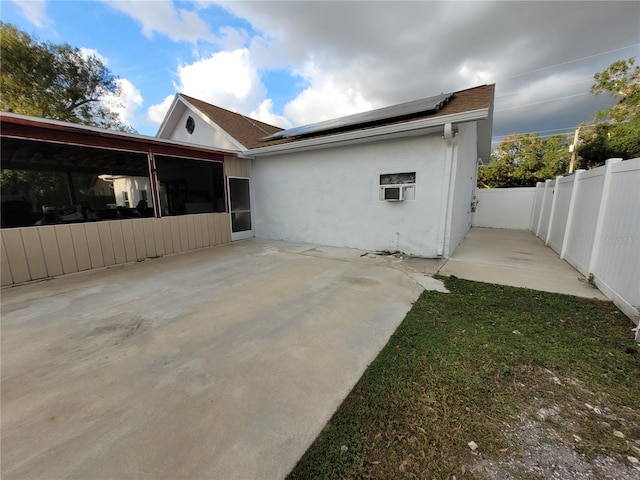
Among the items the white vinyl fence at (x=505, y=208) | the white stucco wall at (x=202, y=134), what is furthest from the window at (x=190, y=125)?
the white vinyl fence at (x=505, y=208)

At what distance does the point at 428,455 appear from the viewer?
4.75 feet

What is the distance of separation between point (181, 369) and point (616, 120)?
25.0 m

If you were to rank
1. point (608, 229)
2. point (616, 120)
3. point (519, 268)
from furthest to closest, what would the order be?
point (616, 120)
point (519, 268)
point (608, 229)

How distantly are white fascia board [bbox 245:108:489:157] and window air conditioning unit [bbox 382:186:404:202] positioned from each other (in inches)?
48.2

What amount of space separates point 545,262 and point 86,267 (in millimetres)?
10069

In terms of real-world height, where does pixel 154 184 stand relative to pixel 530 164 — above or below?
below

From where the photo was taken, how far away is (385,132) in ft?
18.9

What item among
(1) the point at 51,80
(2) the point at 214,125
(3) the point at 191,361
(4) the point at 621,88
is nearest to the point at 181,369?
(3) the point at 191,361

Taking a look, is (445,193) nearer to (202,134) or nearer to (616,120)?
(202,134)

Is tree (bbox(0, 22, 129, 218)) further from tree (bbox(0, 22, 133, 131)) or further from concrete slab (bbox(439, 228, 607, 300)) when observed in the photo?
concrete slab (bbox(439, 228, 607, 300))

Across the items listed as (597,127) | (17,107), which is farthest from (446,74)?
(17,107)

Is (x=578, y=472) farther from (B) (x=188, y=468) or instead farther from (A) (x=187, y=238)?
(A) (x=187, y=238)

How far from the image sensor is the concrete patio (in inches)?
59.1

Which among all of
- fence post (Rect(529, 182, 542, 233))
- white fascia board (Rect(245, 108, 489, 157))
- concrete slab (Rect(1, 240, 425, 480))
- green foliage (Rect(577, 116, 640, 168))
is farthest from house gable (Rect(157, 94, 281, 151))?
green foliage (Rect(577, 116, 640, 168))
